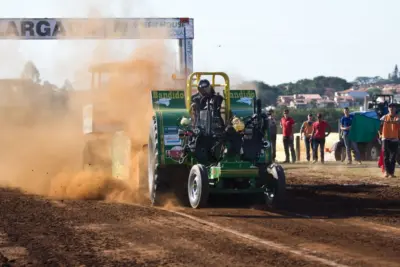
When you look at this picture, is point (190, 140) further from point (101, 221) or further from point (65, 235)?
point (65, 235)

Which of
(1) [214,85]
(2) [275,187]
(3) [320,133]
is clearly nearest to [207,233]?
(2) [275,187]

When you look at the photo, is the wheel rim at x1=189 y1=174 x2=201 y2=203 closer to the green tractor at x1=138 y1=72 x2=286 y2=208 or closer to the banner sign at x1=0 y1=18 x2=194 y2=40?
the green tractor at x1=138 y1=72 x2=286 y2=208

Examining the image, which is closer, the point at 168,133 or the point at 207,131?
the point at 207,131

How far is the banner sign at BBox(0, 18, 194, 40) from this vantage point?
1958 cm

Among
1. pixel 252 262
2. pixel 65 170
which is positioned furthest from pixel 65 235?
pixel 65 170

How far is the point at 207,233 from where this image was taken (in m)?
9.20

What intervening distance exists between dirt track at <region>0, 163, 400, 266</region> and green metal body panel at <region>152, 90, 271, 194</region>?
502 millimetres

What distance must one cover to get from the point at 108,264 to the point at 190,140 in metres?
5.08

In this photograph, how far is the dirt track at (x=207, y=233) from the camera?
7.59 m

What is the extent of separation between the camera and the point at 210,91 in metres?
12.6

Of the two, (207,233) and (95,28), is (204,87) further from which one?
(95,28)

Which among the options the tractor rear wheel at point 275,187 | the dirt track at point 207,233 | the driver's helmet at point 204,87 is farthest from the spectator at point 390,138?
the driver's helmet at point 204,87

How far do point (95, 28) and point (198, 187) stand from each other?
919 cm

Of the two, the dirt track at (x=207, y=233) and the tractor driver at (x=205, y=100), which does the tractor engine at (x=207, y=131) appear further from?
the dirt track at (x=207, y=233)
